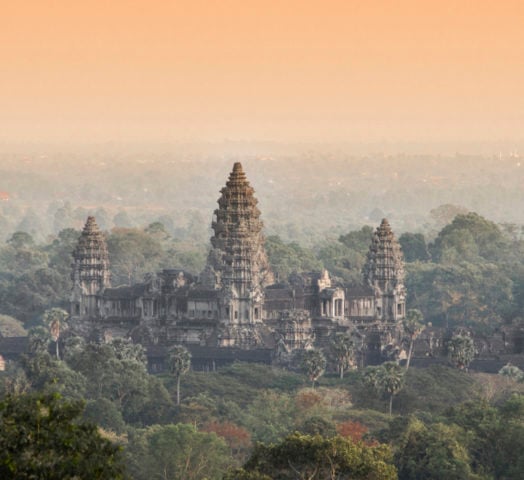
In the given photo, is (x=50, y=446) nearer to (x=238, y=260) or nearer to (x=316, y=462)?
(x=316, y=462)

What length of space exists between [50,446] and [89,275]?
275 ft

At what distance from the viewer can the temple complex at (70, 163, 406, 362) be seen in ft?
408

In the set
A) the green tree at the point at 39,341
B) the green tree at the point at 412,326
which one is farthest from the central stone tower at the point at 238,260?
the green tree at the point at 39,341

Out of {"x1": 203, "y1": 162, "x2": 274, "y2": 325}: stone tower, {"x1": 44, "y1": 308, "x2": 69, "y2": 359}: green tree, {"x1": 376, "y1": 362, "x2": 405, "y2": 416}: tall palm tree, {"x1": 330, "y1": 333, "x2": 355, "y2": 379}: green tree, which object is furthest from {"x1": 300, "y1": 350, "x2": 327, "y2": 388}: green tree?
{"x1": 44, "y1": 308, "x2": 69, "y2": 359}: green tree

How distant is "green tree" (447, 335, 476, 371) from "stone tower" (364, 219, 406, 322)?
1567 cm

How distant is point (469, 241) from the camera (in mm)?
180250

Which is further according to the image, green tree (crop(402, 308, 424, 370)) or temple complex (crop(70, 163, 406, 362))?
green tree (crop(402, 308, 424, 370))

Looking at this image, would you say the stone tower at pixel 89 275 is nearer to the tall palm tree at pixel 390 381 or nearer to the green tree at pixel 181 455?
the tall palm tree at pixel 390 381

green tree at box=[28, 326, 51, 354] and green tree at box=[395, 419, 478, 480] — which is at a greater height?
green tree at box=[28, 326, 51, 354]

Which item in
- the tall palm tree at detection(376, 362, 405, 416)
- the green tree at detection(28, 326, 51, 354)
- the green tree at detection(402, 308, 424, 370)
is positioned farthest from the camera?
the green tree at detection(402, 308, 424, 370)

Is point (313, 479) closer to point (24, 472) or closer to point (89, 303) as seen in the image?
point (24, 472)

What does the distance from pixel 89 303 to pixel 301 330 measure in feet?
57.4

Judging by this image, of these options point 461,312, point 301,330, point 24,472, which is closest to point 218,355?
point 301,330

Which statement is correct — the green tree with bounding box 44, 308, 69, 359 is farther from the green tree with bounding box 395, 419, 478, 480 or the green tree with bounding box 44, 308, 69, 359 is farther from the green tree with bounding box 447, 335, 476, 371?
the green tree with bounding box 395, 419, 478, 480
